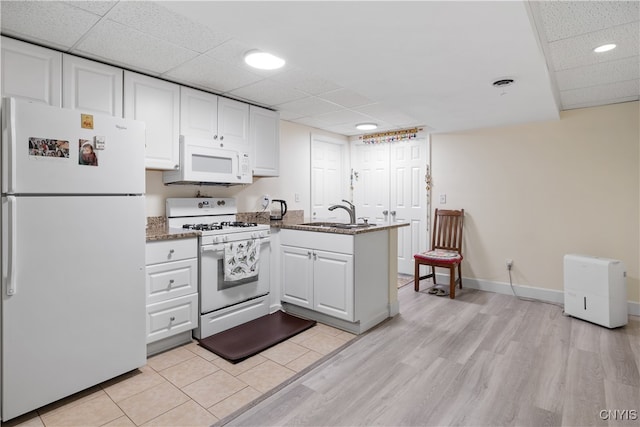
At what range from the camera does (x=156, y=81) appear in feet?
9.09

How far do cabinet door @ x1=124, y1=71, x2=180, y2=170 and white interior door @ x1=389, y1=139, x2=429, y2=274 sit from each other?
10.3 feet

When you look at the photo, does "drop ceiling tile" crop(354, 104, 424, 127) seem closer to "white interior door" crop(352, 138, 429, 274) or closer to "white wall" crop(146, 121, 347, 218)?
"white interior door" crop(352, 138, 429, 274)

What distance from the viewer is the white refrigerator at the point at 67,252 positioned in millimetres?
1741

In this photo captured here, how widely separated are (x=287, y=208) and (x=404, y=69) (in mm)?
2463

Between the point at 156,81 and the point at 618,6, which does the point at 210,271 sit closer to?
the point at 156,81

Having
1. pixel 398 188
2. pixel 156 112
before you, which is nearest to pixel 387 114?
pixel 398 188

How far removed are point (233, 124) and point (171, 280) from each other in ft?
5.44

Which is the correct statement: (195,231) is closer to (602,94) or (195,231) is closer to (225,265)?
(225,265)

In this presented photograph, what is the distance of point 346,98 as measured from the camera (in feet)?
11.1

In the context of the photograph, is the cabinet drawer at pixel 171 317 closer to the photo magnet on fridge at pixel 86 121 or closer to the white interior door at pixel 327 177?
the photo magnet on fridge at pixel 86 121

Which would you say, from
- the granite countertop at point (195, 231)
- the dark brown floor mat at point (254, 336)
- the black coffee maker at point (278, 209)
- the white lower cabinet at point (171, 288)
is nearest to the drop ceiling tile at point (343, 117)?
the black coffee maker at point (278, 209)

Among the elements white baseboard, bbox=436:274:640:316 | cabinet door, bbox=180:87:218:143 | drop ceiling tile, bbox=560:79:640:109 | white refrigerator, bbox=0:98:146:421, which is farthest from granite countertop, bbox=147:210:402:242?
drop ceiling tile, bbox=560:79:640:109

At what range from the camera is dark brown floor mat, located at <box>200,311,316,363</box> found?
8.29 feet

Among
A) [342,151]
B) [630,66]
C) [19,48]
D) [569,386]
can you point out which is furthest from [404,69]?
[342,151]
